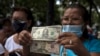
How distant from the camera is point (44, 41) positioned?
2502 mm

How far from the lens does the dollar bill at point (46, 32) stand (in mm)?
2385

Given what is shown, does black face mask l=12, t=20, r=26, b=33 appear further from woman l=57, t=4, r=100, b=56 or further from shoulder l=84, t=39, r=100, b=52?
shoulder l=84, t=39, r=100, b=52

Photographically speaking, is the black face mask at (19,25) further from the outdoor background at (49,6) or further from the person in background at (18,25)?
the outdoor background at (49,6)

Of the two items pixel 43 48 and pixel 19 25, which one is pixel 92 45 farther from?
pixel 19 25

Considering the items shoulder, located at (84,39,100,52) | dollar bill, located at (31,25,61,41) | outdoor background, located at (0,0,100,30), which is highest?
outdoor background, located at (0,0,100,30)

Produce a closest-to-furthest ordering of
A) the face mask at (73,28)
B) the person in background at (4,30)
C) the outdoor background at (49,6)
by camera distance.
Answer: the face mask at (73,28), the person in background at (4,30), the outdoor background at (49,6)

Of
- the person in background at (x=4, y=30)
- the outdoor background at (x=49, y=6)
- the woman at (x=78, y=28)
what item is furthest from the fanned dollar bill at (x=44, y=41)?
the outdoor background at (x=49, y=6)

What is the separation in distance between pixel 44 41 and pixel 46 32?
77mm

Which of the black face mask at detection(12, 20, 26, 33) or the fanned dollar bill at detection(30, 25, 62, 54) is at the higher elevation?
the black face mask at detection(12, 20, 26, 33)

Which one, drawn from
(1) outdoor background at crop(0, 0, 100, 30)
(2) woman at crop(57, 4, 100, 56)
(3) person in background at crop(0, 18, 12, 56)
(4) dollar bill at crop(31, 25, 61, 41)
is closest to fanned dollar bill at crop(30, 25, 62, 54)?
(4) dollar bill at crop(31, 25, 61, 41)

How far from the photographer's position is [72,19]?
2.39m

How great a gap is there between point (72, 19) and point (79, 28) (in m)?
0.10

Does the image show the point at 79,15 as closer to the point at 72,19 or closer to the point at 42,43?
the point at 72,19

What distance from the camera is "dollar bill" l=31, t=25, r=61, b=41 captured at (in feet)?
7.82
